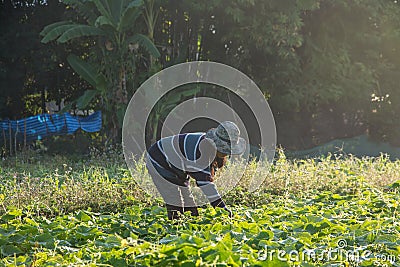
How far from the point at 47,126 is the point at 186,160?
27.7ft

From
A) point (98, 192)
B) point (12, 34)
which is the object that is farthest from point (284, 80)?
point (98, 192)

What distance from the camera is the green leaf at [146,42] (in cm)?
1025

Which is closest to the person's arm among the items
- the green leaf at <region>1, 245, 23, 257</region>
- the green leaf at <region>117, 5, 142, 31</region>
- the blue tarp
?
the green leaf at <region>1, 245, 23, 257</region>

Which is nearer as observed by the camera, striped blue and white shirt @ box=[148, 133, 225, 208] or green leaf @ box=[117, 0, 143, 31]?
striped blue and white shirt @ box=[148, 133, 225, 208]

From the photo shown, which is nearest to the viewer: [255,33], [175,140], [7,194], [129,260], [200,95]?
[129,260]

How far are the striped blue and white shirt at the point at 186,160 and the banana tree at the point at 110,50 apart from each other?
577 centimetres

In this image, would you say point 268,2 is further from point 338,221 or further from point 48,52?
point 338,221

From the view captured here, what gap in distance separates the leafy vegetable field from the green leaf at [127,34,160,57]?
13.7 feet

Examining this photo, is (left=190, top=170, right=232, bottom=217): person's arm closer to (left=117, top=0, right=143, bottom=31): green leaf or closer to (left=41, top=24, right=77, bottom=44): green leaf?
(left=117, top=0, right=143, bottom=31): green leaf

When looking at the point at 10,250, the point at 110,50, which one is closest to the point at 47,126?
the point at 110,50

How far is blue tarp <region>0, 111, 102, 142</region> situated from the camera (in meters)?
12.1

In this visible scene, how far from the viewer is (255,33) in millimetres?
11891

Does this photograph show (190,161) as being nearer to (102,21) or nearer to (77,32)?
(102,21)

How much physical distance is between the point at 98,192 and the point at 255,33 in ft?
22.7
